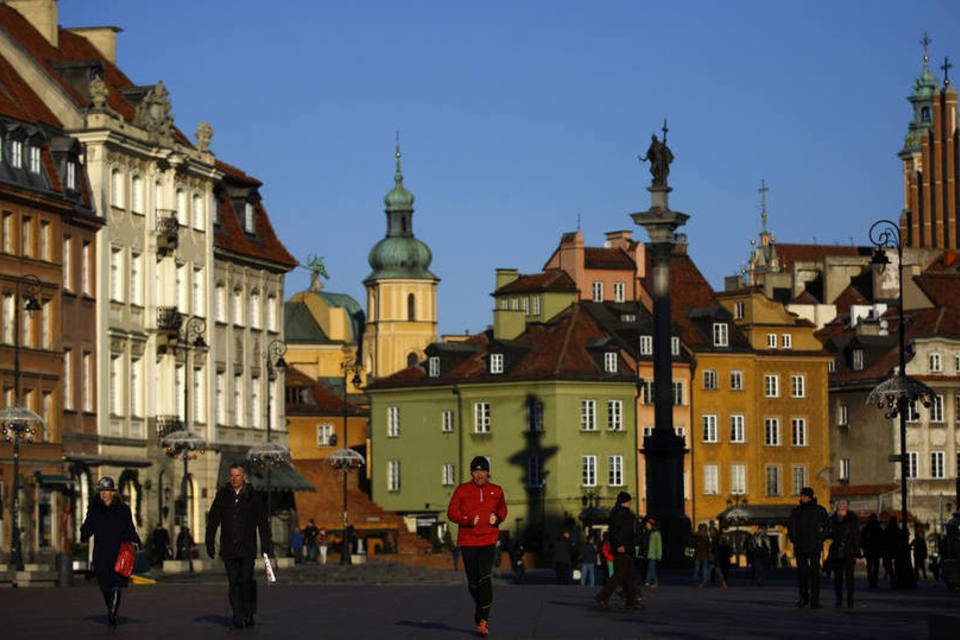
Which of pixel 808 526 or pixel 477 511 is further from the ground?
A: pixel 477 511

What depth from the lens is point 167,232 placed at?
3369 inches

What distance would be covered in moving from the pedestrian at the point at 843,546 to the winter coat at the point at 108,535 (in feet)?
38.1

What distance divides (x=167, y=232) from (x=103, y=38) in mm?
10557

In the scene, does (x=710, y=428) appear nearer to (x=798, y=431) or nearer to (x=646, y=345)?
(x=646, y=345)

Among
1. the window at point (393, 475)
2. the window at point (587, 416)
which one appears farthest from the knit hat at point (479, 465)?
the window at point (393, 475)

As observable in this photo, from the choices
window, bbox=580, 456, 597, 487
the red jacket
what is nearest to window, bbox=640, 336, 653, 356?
window, bbox=580, 456, 597, 487

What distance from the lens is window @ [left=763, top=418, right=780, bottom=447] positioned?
422 feet

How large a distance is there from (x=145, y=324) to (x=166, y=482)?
535 cm

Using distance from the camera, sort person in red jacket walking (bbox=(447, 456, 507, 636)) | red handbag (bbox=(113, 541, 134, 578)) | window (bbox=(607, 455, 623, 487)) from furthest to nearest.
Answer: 1. window (bbox=(607, 455, 623, 487))
2. red handbag (bbox=(113, 541, 134, 578))
3. person in red jacket walking (bbox=(447, 456, 507, 636))

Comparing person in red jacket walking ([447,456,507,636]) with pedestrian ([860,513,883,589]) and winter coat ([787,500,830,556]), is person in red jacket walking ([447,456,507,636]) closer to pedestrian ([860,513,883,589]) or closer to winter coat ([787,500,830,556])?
winter coat ([787,500,830,556])

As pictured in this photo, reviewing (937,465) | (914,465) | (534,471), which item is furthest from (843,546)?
(937,465)

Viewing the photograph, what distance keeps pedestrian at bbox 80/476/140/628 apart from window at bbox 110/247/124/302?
51493mm

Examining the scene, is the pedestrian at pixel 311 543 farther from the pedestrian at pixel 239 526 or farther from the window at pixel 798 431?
the pedestrian at pixel 239 526

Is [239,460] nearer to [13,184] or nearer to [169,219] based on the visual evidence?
[169,219]
